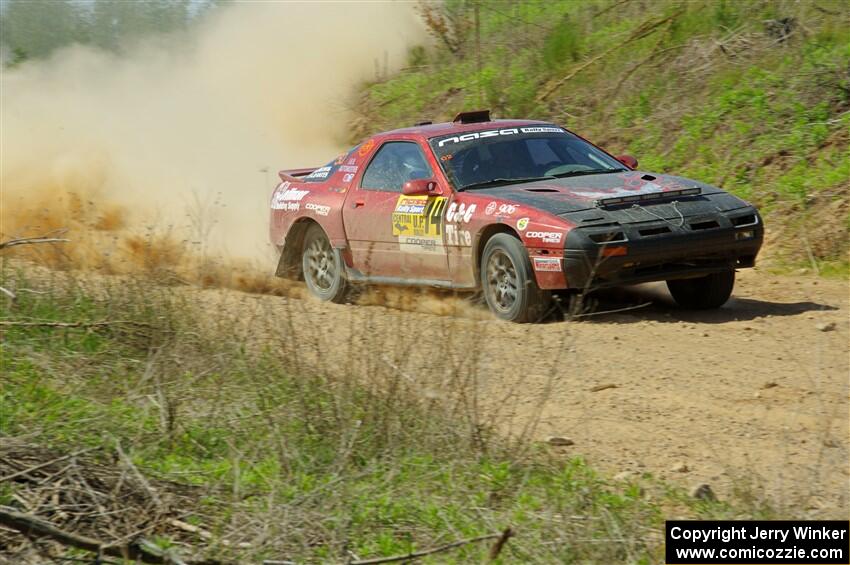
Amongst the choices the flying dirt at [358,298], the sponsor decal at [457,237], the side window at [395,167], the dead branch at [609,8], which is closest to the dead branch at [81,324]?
the flying dirt at [358,298]

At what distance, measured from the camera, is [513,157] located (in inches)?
385

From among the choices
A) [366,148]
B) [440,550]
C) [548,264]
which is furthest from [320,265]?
[440,550]

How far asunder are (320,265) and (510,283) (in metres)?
2.49

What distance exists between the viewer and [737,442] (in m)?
5.86

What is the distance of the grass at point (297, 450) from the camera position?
468 cm

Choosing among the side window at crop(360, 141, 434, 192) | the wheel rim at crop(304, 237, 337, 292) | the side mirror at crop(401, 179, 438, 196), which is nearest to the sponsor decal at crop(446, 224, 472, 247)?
the side mirror at crop(401, 179, 438, 196)

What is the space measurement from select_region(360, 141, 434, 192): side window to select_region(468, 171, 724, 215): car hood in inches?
26.8

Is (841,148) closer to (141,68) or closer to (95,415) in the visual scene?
(95,415)

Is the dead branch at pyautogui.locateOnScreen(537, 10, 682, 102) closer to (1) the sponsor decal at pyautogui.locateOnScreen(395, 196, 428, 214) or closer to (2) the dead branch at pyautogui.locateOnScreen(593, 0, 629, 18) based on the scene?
(2) the dead branch at pyautogui.locateOnScreen(593, 0, 629, 18)

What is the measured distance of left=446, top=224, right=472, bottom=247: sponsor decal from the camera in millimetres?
9172

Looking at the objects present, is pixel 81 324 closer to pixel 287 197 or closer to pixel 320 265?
pixel 320 265

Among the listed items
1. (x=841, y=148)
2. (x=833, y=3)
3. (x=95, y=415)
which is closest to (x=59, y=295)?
(x=95, y=415)

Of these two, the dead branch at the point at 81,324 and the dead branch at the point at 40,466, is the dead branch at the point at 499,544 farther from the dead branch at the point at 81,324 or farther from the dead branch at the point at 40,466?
the dead branch at the point at 81,324

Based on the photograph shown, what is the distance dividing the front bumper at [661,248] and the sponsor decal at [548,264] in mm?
73
